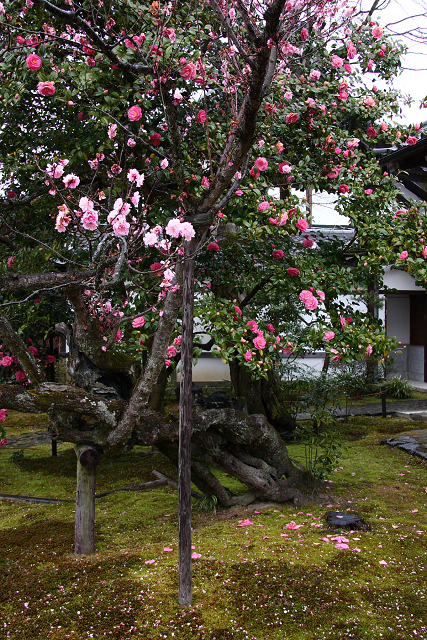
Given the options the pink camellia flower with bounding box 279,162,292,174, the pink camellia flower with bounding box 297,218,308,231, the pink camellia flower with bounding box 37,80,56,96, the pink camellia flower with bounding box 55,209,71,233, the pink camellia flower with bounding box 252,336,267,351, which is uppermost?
the pink camellia flower with bounding box 37,80,56,96

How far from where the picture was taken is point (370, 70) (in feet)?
18.7

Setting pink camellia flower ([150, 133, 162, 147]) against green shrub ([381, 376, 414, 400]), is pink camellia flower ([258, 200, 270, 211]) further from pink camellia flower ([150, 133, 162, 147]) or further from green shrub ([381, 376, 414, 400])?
green shrub ([381, 376, 414, 400])

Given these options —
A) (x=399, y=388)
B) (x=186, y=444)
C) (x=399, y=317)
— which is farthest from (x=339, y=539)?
(x=399, y=317)

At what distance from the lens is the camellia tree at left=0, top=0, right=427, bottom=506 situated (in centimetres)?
399

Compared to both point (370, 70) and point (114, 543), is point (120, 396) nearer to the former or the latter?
point (114, 543)

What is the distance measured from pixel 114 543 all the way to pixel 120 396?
1332 millimetres

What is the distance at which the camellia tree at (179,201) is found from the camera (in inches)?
157

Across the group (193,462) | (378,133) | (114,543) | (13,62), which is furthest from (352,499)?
(13,62)

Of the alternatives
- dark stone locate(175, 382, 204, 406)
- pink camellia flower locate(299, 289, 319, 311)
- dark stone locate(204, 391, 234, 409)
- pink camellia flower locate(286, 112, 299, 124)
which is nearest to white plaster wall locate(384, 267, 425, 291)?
dark stone locate(175, 382, 204, 406)

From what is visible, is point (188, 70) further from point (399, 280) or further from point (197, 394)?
point (399, 280)

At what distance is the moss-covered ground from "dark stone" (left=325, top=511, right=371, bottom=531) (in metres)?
0.08

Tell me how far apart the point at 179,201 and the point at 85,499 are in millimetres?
2494

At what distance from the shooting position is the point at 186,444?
3.12 m

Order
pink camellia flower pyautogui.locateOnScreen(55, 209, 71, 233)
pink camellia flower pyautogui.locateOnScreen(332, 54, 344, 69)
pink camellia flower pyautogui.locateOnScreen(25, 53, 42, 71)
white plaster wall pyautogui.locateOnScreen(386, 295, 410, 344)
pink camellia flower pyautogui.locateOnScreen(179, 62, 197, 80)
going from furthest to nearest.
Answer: white plaster wall pyautogui.locateOnScreen(386, 295, 410, 344), pink camellia flower pyautogui.locateOnScreen(332, 54, 344, 69), pink camellia flower pyautogui.locateOnScreen(25, 53, 42, 71), pink camellia flower pyautogui.locateOnScreen(179, 62, 197, 80), pink camellia flower pyautogui.locateOnScreen(55, 209, 71, 233)
